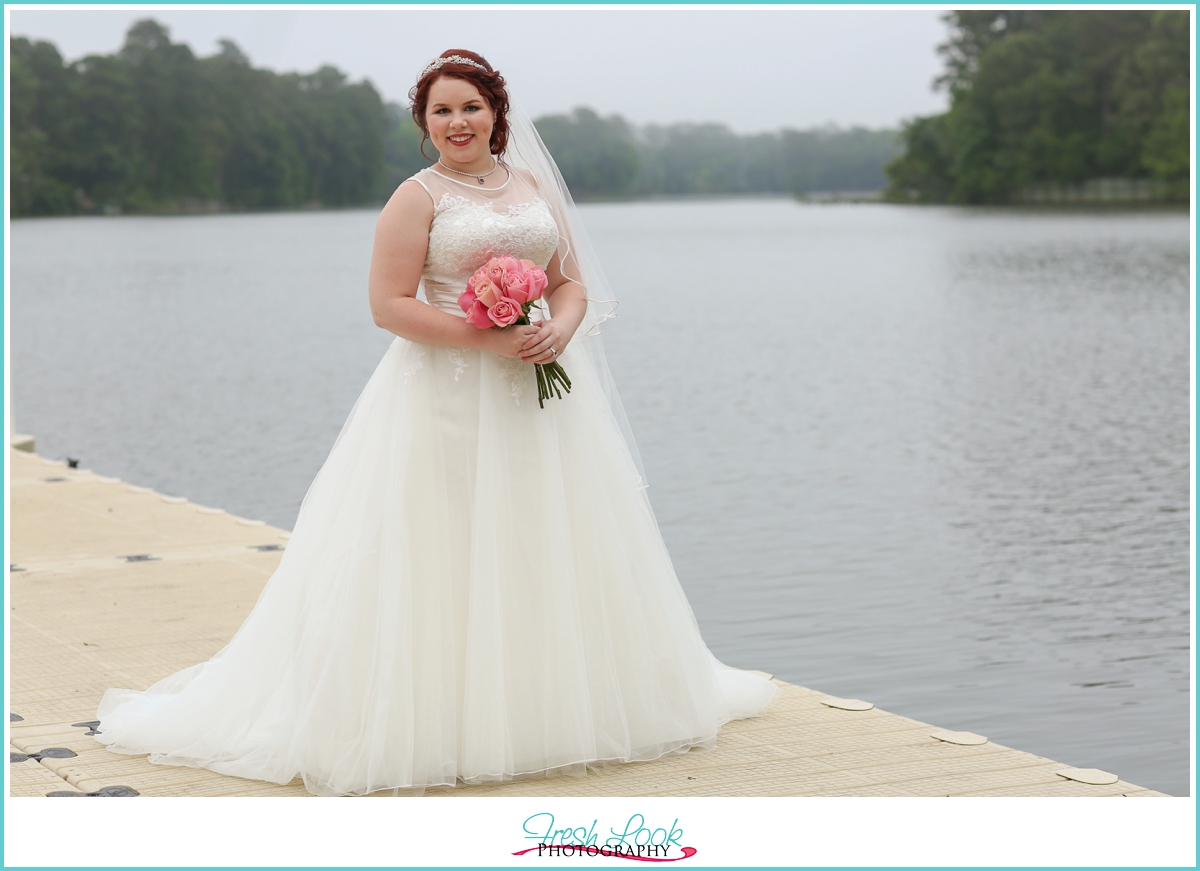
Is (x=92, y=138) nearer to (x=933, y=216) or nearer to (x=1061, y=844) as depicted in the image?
(x=933, y=216)

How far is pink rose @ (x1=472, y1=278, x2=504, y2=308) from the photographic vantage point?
3.78m

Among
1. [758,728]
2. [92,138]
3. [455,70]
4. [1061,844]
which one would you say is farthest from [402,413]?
[92,138]

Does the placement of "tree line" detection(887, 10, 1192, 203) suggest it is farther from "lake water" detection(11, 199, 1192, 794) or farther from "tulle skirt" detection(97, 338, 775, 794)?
"tulle skirt" detection(97, 338, 775, 794)

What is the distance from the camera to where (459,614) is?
388 centimetres

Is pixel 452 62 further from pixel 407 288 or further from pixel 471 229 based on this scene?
pixel 407 288

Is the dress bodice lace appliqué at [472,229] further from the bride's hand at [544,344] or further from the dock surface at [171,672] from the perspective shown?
the dock surface at [171,672]

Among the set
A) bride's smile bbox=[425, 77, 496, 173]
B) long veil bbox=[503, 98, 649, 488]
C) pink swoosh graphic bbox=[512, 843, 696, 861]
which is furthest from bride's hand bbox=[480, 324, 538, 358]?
pink swoosh graphic bbox=[512, 843, 696, 861]

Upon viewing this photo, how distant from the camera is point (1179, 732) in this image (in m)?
6.24

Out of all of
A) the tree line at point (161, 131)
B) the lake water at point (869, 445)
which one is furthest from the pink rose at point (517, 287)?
the tree line at point (161, 131)

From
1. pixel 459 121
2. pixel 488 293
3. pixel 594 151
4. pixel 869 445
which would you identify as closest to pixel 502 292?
pixel 488 293

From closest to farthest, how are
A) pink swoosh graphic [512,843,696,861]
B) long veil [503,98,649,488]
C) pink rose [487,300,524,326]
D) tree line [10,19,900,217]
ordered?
pink swoosh graphic [512,843,696,861] < pink rose [487,300,524,326] < long veil [503,98,649,488] < tree line [10,19,900,217]

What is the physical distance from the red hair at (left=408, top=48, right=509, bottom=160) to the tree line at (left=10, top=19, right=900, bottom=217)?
70534 mm

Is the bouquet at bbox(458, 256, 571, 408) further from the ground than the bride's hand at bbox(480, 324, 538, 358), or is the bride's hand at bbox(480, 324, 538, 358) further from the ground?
the bouquet at bbox(458, 256, 571, 408)

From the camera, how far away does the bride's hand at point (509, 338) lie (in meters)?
3.86
